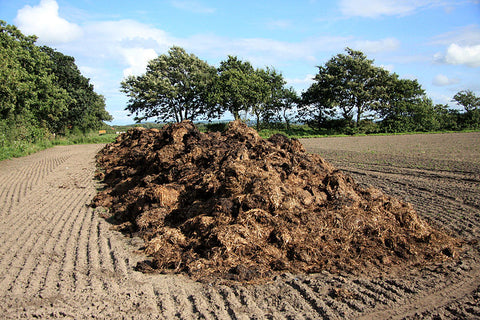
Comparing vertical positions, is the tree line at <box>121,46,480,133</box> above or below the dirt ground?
above

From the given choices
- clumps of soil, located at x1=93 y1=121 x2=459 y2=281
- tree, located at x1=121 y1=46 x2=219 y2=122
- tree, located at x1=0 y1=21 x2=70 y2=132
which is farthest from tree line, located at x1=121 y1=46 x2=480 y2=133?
clumps of soil, located at x1=93 y1=121 x2=459 y2=281

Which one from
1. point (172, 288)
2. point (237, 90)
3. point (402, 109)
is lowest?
point (172, 288)

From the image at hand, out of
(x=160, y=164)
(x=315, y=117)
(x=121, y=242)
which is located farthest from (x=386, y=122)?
(x=121, y=242)

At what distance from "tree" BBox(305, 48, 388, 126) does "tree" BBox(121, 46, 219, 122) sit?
16.4 meters

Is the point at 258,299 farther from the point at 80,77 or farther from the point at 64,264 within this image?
the point at 80,77

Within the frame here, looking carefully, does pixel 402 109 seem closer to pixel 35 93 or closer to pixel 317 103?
pixel 317 103

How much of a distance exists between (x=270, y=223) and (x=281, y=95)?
44217 millimetres

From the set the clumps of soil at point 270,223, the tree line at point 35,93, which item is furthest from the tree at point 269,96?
the clumps of soil at point 270,223

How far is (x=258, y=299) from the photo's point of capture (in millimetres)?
4246

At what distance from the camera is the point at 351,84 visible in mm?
43125

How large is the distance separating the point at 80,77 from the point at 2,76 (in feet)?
88.3

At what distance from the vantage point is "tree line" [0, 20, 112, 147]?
976 inches

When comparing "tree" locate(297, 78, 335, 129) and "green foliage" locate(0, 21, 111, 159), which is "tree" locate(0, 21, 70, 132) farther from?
"tree" locate(297, 78, 335, 129)

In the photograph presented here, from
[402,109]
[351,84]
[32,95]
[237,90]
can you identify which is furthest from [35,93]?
[402,109]
